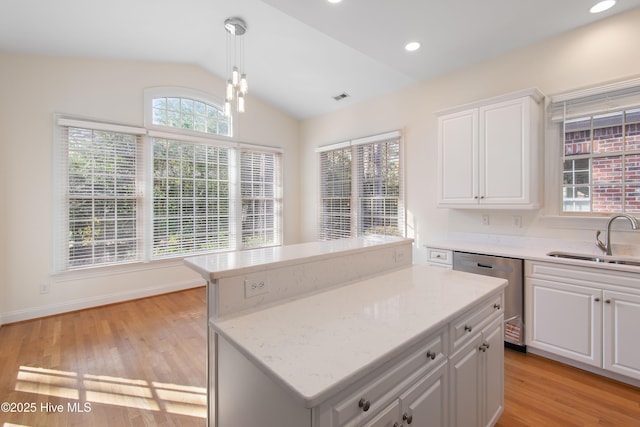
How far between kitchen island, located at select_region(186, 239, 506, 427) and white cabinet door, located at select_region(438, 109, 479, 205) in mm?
1631

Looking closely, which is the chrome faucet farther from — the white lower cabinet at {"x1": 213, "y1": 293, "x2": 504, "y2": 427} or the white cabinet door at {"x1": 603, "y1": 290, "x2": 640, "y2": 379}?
the white lower cabinet at {"x1": 213, "y1": 293, "x2": 504, "y2": 427}

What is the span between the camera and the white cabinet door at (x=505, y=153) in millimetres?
2736

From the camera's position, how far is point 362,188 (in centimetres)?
476

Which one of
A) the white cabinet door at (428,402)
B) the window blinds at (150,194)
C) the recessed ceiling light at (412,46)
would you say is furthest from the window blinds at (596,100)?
the window blinds at (150,194)

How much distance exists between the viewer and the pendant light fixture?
273cm

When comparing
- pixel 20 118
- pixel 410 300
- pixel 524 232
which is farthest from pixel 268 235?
pixel 410 300

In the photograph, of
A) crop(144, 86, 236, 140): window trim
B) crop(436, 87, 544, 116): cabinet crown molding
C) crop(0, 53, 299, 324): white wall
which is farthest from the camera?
crop(144, 86, 236, 140): window trim

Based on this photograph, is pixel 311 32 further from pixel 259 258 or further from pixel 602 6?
pixel 259 258

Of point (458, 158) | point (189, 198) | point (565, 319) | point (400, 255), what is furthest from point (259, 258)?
point (189, 198)

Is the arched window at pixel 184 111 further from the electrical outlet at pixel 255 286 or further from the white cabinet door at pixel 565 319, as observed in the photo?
the white cabinet door at pixel 565 319

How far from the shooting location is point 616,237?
2555 millimetres

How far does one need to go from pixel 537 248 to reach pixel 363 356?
8.91 feet

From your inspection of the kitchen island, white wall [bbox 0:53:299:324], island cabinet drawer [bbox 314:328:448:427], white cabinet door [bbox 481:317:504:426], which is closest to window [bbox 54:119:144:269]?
white wall [bbox 0:53:299:324]

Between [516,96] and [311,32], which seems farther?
[311,32]
